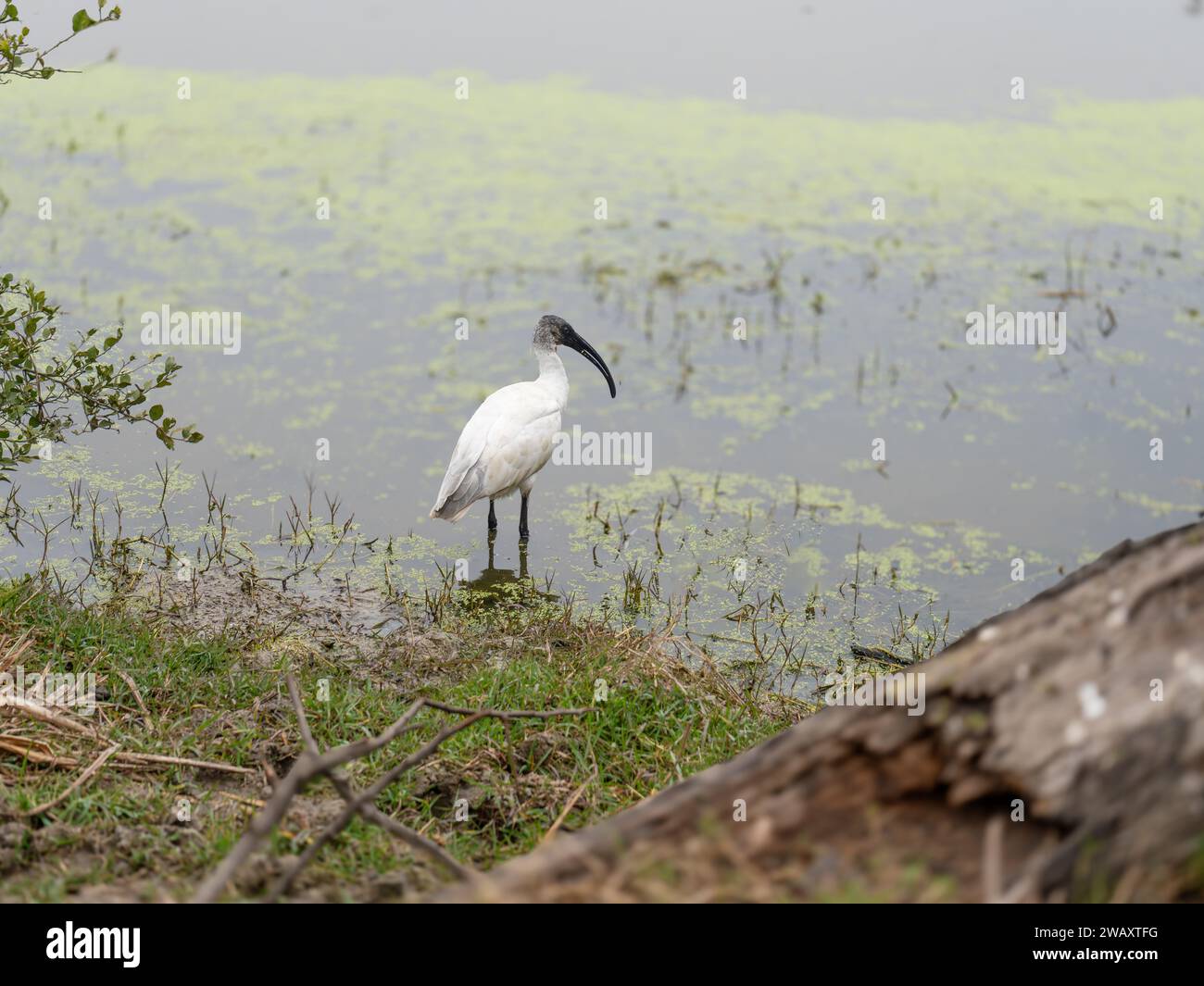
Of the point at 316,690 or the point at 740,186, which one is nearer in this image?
the point at 316,690

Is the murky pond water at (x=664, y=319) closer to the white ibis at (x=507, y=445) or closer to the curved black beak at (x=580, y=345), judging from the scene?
the white ibis at (x=507, y=445)

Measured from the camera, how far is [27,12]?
551 inches

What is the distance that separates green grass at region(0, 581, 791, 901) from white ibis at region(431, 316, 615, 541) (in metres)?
1.67

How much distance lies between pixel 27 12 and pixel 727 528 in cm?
1111

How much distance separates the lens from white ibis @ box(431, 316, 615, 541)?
698cm

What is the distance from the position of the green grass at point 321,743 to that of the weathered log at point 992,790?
1108 mm

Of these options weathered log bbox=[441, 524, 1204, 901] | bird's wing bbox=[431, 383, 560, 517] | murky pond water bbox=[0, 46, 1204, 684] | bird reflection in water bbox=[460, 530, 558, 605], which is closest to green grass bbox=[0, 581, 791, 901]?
weathered log bbox=[441, 524, 1204, 901]

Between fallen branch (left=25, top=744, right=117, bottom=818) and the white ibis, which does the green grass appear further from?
the white ibis

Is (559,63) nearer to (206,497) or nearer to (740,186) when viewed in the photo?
(740,186)

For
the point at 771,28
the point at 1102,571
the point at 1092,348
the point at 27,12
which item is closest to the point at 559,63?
the point at 771,28

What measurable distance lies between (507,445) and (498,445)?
0.18 feet

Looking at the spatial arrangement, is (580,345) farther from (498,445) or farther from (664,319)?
(664,319)

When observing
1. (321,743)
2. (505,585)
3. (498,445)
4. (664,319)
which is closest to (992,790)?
(321,743)

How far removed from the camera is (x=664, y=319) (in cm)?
983
